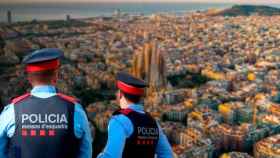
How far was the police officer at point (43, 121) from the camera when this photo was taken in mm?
914

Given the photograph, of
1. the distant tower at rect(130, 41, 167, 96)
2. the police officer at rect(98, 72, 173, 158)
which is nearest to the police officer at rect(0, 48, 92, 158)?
the police officer at rect(98, 72, 173, 158)

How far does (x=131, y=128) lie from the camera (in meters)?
1.04

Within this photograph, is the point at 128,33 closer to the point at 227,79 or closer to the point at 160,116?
the point at 227,79

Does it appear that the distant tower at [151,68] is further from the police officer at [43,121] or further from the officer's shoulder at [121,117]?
the police officer at [43,121]

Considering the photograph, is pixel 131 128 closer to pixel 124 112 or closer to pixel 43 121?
pixel 124 112

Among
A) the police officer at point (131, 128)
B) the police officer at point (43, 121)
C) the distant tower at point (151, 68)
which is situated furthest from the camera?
the distant tower at point (151, 68)

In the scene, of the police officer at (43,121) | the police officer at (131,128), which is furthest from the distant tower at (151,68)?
the police officer at (43,121)

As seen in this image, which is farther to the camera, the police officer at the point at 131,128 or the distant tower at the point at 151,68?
the distant tower at the point at 151,68

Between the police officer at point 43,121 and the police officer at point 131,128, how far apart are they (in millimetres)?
73

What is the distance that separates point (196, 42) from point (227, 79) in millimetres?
9083

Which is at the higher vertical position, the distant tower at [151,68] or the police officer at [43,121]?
the police officer at [43,121]

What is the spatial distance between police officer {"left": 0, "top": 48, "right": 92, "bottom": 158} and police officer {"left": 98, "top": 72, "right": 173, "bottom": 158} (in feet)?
0.24

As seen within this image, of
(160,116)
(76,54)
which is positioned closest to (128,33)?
(76,54)

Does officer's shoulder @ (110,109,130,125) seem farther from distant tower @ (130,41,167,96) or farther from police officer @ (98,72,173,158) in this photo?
distant tower @ (130,41,167,96)
